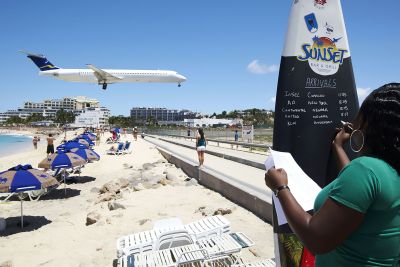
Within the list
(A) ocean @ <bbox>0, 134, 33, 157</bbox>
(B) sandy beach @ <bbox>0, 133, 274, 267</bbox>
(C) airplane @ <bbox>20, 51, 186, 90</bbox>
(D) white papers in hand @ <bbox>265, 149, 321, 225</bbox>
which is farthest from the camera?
(A) ocean @ <bbox>0, 134, 33, 157</bbox>

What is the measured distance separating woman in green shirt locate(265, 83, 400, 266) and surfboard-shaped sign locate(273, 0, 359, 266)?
49.5 inches

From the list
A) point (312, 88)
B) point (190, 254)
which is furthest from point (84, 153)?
point (312, 88)

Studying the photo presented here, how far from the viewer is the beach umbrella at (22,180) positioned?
25.9 ft

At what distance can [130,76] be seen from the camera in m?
51.7

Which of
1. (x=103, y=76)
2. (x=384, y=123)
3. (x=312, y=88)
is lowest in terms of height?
(x=384, y=123)

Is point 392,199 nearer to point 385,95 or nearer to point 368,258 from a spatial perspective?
point 368,258

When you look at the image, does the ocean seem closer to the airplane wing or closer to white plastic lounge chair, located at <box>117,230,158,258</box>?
the airplane wing

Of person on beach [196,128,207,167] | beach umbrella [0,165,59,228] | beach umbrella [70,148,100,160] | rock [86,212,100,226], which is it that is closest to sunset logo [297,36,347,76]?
rock [86,212,100,226]

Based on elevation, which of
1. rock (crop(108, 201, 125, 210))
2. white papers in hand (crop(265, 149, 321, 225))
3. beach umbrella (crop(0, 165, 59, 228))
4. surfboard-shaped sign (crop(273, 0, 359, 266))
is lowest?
rock (crop(108, 201, 125, 210))

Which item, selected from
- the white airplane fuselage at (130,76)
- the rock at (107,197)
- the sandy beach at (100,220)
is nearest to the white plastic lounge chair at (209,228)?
the sandy beach at (100,220)

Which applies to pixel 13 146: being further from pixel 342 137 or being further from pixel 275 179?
pixel 275 179

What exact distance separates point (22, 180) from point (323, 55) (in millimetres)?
7410

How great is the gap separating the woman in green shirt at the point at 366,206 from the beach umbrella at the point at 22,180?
7761 millimetres

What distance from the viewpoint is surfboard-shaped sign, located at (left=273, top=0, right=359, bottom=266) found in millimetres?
2904
